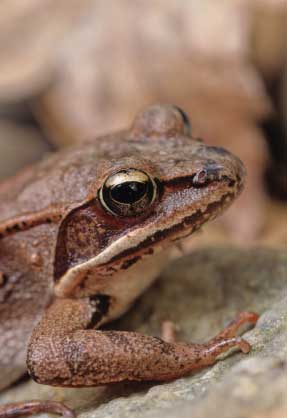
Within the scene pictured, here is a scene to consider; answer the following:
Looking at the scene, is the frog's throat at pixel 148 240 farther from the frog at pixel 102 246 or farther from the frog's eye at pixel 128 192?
the frog's eye at pixel 128 192

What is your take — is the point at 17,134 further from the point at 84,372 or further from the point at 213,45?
the point at 84,372

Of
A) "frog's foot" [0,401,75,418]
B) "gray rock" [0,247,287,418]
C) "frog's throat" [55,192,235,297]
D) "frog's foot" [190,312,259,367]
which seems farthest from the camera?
"frog's throat" [55,192,235,297]

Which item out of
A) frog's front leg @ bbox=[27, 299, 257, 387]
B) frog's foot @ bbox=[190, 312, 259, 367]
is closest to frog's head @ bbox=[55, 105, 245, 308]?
frog's front leg @ bbox=[27, 299, 257, 387]

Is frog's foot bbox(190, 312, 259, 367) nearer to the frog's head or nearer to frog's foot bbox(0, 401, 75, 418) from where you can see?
the frog's head

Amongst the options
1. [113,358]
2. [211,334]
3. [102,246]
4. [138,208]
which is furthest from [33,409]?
[138,208]

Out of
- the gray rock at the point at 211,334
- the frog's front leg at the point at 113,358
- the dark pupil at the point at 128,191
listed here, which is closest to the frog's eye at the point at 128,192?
the dark pupil at the point at 128,191

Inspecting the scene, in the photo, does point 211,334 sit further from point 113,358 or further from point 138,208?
point 138,208
